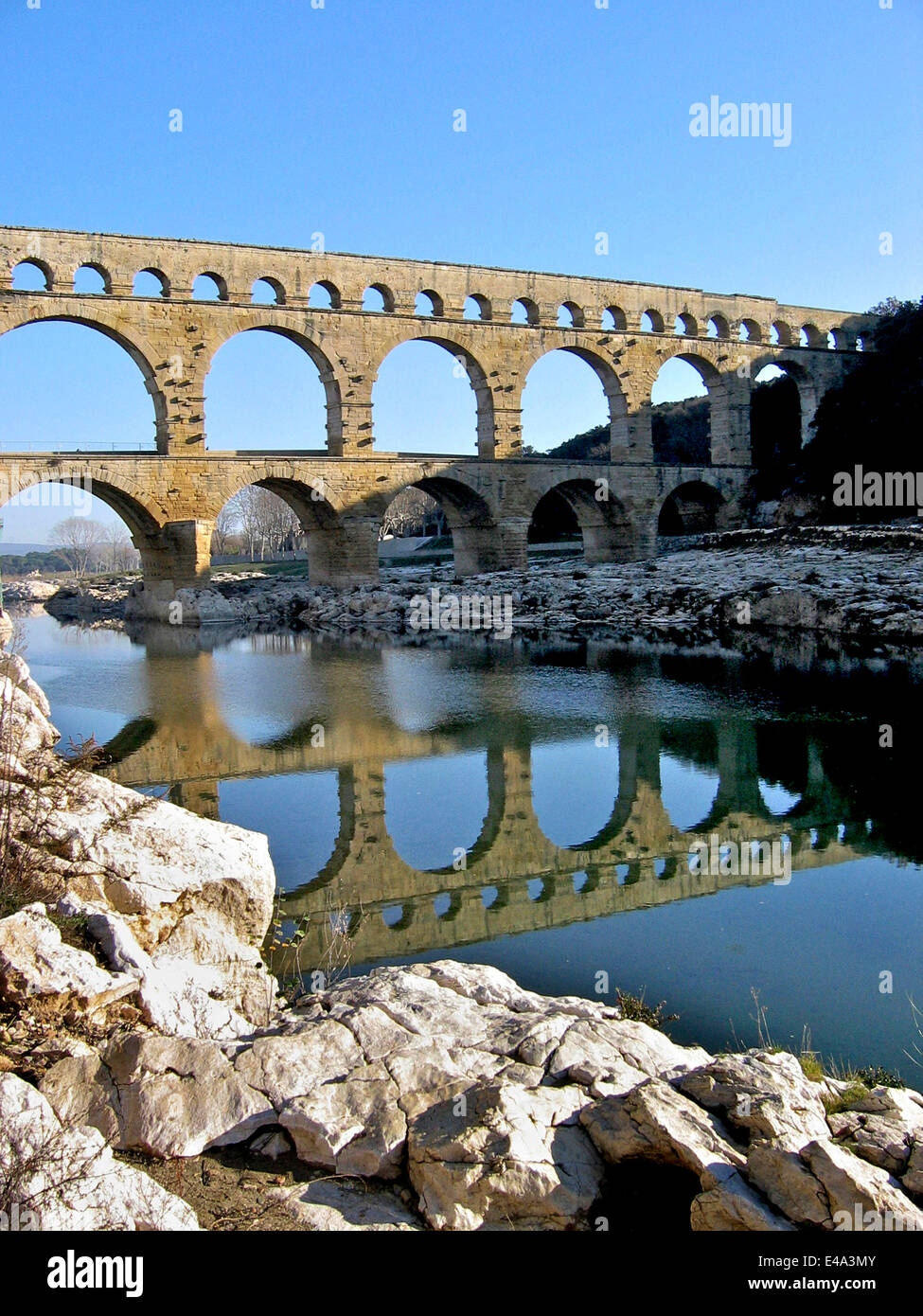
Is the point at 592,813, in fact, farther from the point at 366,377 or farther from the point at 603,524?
the point at 603,524

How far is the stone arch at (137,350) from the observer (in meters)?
26.3

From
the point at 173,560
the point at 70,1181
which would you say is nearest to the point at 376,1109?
the point at 70,1181

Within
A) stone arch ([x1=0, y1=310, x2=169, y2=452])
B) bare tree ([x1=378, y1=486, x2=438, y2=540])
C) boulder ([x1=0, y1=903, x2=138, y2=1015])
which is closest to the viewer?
boulder ([x1=0, y1=903, x2=138, y2=1015])

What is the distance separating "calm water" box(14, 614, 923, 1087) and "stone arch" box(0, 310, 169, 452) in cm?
1207

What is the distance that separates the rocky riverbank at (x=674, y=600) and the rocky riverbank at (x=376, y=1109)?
15.8 m

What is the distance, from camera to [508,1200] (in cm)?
338

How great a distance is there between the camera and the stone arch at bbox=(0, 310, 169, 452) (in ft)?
86.4

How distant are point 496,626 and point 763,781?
51.8 ft

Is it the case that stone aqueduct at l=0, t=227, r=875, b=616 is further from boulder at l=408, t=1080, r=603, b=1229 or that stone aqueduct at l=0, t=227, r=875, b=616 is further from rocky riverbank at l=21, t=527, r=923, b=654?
boulder at l=408, t=1080, r=603, b=1229

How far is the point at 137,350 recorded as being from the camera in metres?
27.3

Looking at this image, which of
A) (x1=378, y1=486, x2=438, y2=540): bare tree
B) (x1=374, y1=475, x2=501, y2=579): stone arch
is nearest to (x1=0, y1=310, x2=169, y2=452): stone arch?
(x1=374, y1=475, x2=501, y2=579): stone arch

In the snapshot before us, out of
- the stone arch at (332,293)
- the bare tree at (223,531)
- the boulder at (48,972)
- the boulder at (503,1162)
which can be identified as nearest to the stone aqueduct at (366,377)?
the stone arch at (332,293)

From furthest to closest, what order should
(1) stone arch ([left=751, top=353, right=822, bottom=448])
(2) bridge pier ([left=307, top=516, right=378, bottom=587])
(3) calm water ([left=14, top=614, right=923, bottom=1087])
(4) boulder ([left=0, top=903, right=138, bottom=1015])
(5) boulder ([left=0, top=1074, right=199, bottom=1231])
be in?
(1) stone arch ([left=751, top=353, right=822, bottom=448]) → (2) bridge pier ([left=307, top=516, right=378, bottom=587]) → (3) calm water ([left=14, top=614, right=923, bottom=1087]) → (4) boulder ([left=0, top=903, right=138, bottom=1015]) → (5) boulder ([left=0, top=1074, right=199, bottom=1231])

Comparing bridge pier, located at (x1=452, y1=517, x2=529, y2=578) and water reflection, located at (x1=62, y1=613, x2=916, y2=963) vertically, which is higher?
bridge pier, located at (x1=452, y1=517, x2=529, y2=578)
